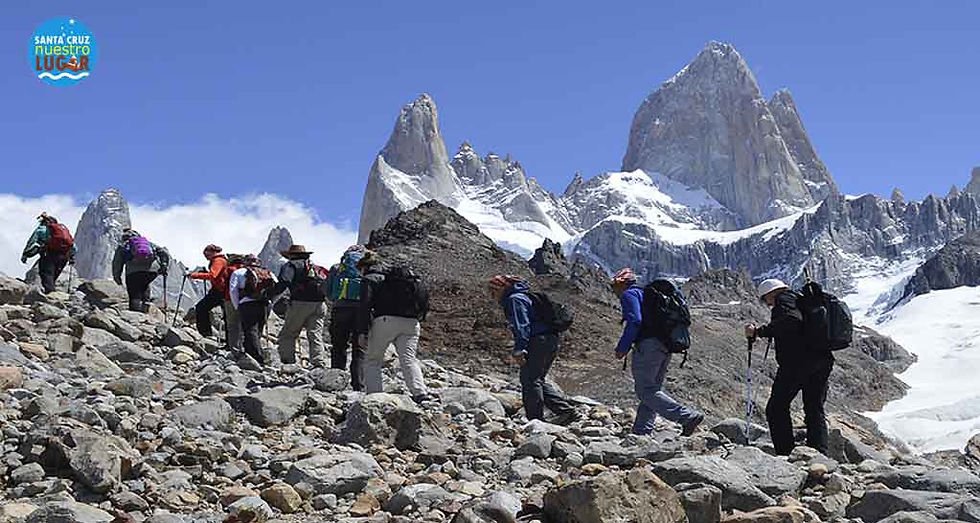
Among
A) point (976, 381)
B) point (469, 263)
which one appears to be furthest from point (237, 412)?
point (976, 381)

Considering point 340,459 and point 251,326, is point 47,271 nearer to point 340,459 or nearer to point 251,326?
point 251,326

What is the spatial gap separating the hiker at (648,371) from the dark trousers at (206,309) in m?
7.58

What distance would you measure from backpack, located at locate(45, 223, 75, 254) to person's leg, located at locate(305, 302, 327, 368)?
5.34 metres

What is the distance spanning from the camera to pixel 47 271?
691 inches

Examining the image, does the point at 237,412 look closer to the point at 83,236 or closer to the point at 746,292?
the point at 746,292

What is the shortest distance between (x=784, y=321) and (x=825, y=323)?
37 cm

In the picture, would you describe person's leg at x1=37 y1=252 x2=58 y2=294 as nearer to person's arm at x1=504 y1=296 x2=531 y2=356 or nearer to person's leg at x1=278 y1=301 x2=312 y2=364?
person's leg at x1=278 y1=301 x2=312 y2=364

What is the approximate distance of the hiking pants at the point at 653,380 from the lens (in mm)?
10555

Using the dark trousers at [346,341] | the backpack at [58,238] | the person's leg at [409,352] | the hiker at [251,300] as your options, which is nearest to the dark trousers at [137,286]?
the backpack at [58,238]

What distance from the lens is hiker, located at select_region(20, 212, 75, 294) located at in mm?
17141

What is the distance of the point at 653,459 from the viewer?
814cm

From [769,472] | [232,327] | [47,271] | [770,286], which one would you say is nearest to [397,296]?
[232,327]

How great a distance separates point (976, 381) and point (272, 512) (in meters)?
119

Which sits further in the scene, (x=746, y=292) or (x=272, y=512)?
(x=746, y=292)
